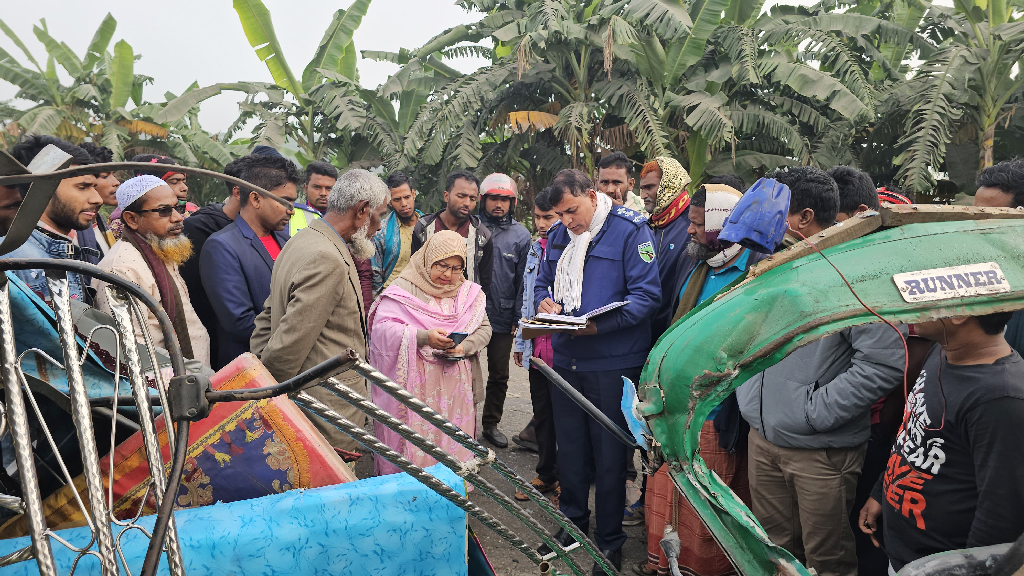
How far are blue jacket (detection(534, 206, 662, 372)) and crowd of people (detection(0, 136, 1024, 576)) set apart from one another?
0.01 m

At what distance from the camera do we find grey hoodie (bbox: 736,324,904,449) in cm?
234

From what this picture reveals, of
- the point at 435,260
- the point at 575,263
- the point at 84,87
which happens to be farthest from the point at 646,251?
the point at 84,87

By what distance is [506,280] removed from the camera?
5.14 metres

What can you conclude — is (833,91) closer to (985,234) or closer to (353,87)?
(353,87)

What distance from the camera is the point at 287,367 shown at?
3.02 metres

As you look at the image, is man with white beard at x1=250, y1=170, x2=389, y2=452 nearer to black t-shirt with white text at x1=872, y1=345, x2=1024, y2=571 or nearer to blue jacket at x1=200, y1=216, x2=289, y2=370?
blue jacket at x1=200, y1=216, x2=289, y2=370

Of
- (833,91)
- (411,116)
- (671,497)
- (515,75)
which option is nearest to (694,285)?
(671,497)

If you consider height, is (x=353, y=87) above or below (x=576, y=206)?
above

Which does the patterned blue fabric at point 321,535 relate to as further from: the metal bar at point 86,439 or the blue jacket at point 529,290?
the blue jacket at point 529,290

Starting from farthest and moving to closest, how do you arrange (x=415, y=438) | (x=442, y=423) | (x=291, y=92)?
(x=291, y=92)
(x=442, y=423)
(x=415, y=438)

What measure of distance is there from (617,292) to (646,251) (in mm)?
261

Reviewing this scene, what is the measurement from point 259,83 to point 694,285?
37.9 ft

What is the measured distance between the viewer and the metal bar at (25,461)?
46.4 inches

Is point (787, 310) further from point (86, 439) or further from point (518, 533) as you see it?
point (518, 533)
